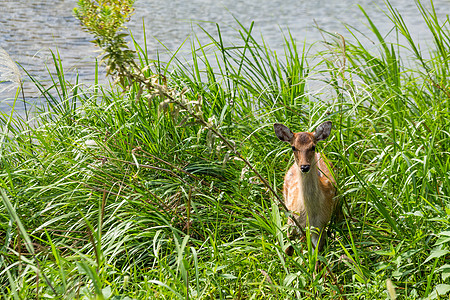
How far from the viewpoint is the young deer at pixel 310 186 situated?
331cm

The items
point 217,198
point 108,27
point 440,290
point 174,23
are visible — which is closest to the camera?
point 108,27

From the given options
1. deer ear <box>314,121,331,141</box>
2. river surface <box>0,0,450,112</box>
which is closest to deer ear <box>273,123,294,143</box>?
deer ear <box>314,121,331,141</box>

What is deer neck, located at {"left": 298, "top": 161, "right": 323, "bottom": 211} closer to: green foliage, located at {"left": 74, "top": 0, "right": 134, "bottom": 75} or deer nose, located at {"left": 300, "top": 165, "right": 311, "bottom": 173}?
deer nose, located at {"left": 300, "top": 165, "right": 311, "bottom": 173}

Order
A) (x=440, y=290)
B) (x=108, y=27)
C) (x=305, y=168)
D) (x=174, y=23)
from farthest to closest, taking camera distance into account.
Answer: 1. (x=174, y=23)
2. (x=305, y=168)
3. (x=440, y=290)
4. (x=108, y=27)

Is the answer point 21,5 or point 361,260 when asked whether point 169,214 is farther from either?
point 21,5

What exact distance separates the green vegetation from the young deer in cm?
10

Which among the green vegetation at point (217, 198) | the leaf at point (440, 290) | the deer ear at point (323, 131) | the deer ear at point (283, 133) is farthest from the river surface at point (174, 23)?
the leaf at point (440, 290)

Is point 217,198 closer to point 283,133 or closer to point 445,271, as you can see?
point 283,133

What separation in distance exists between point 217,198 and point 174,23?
8.79 meters

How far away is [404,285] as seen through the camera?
296 centimetres

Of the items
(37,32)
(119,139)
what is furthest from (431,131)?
(37,32)

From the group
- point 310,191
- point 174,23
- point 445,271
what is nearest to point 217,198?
point 310,191

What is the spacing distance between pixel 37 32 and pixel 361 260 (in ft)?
31.3

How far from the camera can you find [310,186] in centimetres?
345
